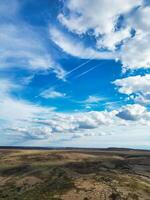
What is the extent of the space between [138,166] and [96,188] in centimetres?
5210

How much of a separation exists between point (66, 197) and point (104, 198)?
9982mm

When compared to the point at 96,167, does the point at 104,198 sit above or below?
below

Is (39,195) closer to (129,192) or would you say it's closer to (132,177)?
(129,192)

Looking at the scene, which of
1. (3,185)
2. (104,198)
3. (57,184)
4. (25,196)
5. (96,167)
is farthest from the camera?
(96,167)

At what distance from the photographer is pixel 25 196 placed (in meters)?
89.1

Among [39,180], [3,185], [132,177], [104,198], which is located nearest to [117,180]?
[132,177]

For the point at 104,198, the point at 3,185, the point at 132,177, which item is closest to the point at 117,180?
the point at 132,177

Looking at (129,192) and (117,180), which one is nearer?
(129,192)

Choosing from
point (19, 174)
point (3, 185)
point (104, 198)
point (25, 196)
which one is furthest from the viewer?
point (19, 174)

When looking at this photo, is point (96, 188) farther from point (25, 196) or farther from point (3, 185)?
point (3, 185)

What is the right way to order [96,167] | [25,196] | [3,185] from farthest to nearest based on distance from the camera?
[96,167] → [3,185] → [25,196]

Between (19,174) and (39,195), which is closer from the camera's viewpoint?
(39,195)

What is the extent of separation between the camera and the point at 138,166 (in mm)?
138125

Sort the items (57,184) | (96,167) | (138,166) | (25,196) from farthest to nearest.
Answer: (138,166) → (96,167) → (57,184) → (25,196)
